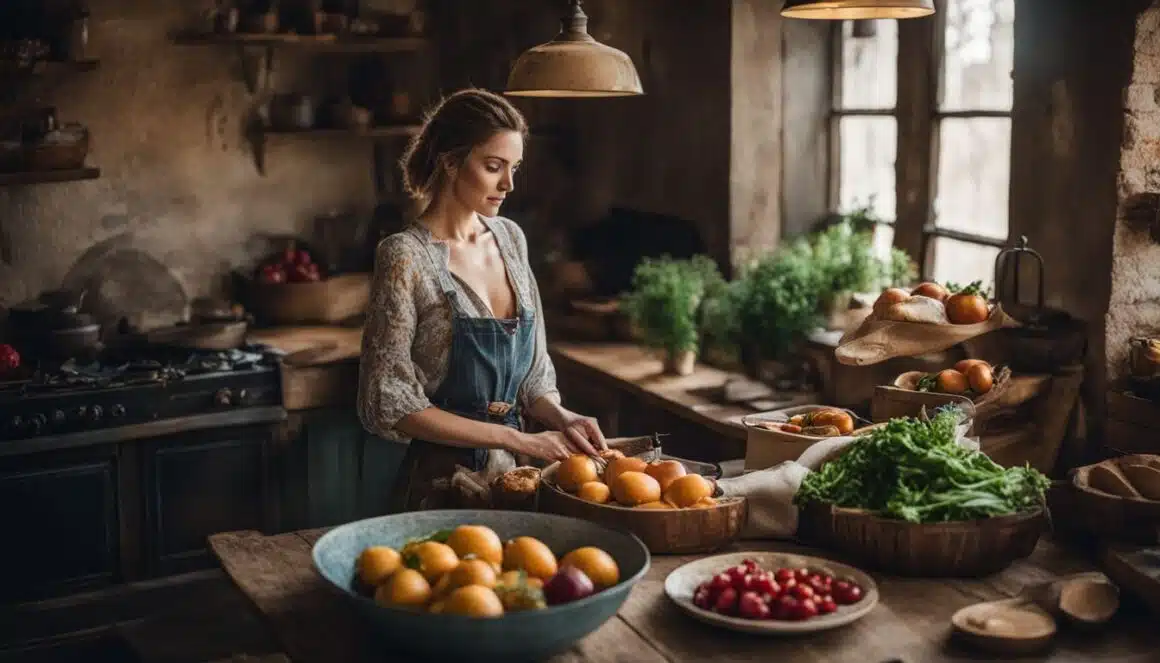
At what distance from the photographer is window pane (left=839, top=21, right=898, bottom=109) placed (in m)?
4.86

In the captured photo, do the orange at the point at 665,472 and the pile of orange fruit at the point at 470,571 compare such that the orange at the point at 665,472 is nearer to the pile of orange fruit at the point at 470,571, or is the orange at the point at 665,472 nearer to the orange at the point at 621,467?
the orange at the point at 621,467

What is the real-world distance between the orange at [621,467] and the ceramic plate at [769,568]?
293 millimetres

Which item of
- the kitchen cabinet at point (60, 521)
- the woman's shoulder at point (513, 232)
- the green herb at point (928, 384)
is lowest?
the kitchen cabinet at point (60, 521)

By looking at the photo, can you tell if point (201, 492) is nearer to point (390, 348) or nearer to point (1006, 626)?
point (390, 348)

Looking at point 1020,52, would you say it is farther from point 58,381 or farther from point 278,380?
point 58,381

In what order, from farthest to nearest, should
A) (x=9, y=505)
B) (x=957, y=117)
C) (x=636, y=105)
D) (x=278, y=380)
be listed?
1. (x=636, y=105)
2. (x=278, y=380)
3. (x=9, y=505)
4. (x=957, y=117)

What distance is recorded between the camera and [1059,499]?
112 inches

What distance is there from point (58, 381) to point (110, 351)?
19.4 inches

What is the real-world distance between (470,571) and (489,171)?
4.58 feet

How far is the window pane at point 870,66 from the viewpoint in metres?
4.86

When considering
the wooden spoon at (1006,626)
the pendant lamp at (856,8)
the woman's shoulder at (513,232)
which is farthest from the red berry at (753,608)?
the woman's shoulder at (513,232)

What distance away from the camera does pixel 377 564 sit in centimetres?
227

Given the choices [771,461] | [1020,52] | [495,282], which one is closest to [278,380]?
[495,282]

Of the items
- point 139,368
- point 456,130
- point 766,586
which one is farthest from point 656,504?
point 139,368
